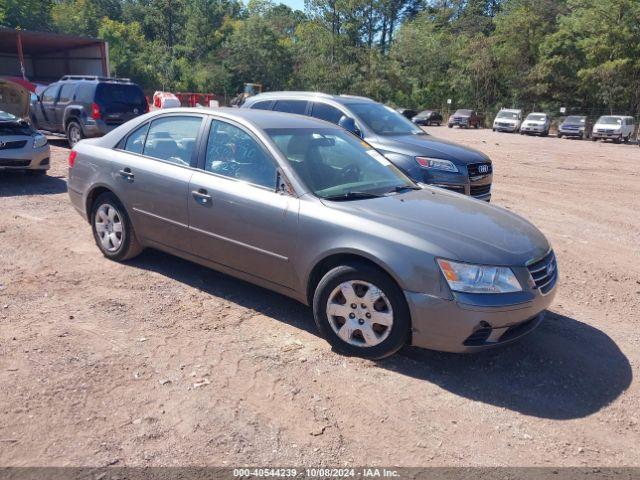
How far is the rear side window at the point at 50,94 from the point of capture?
47.9 ft

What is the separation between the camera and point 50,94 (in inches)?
582

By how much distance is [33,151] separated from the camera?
9.58 m

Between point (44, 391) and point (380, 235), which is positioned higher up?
point (380, 235)

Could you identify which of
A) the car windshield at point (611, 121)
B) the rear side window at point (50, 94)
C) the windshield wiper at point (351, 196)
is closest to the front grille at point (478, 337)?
the windshield wiper at point (351, 196)

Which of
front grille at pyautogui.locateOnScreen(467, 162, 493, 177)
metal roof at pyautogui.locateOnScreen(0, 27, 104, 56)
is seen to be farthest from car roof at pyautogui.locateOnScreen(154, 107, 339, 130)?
metal roof at pyautogui.locateOnScreen(0, 27, 104, 56)

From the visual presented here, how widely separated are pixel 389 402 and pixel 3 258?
443 cm

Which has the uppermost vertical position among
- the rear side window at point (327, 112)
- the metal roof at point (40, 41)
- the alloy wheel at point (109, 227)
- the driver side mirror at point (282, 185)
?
the metal roof at point (40, 41)

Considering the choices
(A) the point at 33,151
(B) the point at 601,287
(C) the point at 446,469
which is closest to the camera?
(C) the point at 446,469

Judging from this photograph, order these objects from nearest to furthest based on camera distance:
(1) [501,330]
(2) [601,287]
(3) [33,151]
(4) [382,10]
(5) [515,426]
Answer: (5) [515,426] < (1) [501,330] < (2) [601,287] < (3) [33,151] < (4) [382,10]

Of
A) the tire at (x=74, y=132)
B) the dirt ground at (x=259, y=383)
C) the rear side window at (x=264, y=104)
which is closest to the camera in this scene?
the dirt ground at (x=259, y=383)

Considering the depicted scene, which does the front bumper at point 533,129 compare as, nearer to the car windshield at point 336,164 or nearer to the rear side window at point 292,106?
the rear side window at point 292,106

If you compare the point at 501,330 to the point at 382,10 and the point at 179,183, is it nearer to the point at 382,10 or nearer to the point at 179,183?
the point at 179,183

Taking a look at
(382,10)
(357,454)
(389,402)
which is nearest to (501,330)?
(389,402)

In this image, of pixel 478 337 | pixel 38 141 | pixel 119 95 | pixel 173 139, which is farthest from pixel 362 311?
pixel 119 95
